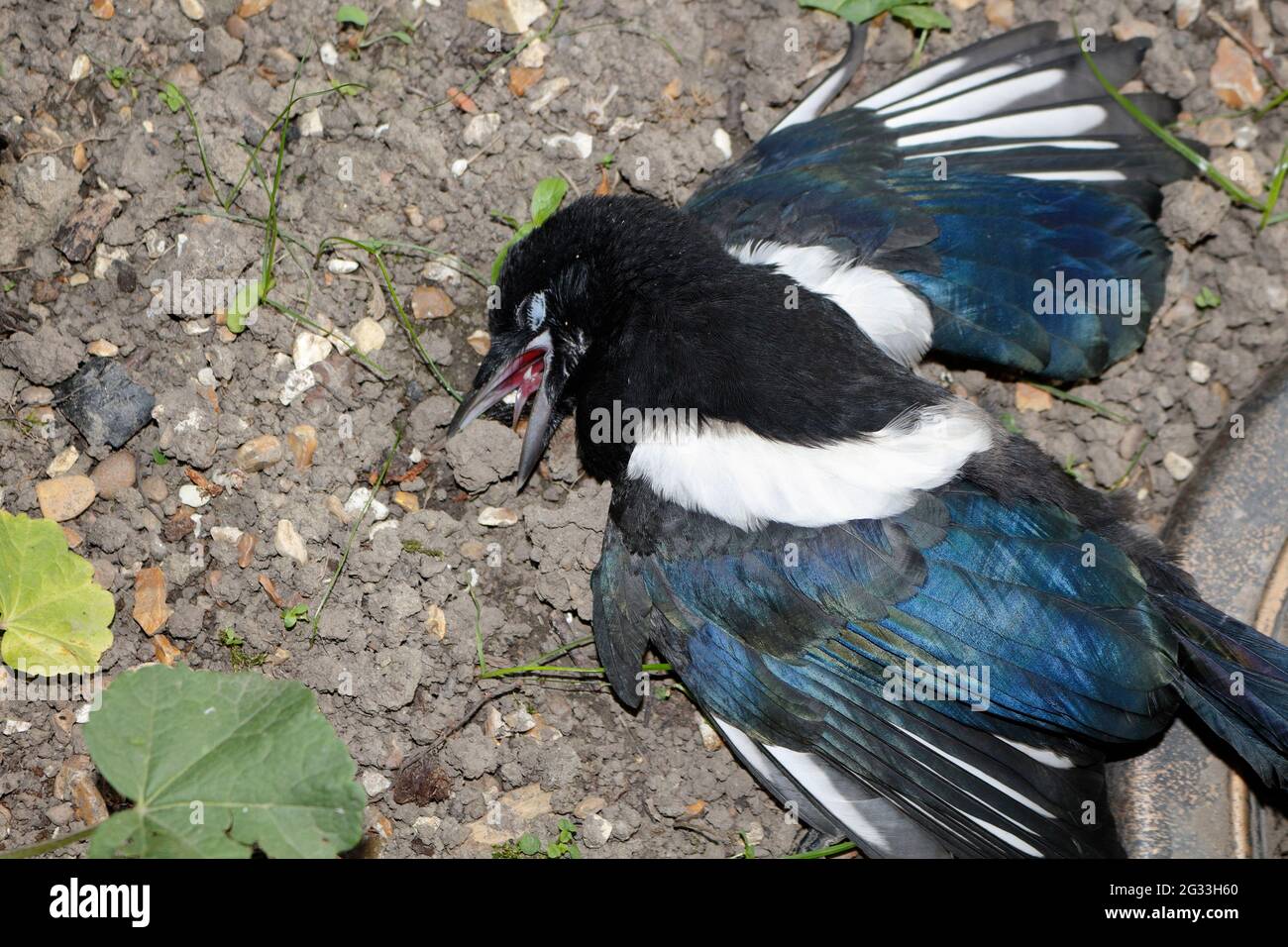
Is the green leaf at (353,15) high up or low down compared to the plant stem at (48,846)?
up

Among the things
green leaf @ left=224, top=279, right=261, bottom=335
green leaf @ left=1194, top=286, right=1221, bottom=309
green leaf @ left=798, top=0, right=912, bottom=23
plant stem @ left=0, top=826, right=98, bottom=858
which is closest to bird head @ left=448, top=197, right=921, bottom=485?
green leaf @ left=224, top=279, right=261, bottom=335

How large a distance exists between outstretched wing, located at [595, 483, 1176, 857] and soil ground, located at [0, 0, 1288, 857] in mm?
324

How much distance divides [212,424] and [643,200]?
1075mm

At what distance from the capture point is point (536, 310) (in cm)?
267

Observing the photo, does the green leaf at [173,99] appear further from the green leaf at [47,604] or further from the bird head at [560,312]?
the green leaf at [47,604]

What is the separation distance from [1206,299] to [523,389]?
1.71 metres

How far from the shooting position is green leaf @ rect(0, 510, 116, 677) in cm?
241

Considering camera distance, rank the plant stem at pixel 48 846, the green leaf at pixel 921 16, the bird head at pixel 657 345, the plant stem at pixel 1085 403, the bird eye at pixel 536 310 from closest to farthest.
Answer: the plant stem at pixel 48 846, the bird head at pixel 657 345, the bird eye at pixel 536 310, the plant stem at pixel 1085 403, the green leaf at pixel 921 16

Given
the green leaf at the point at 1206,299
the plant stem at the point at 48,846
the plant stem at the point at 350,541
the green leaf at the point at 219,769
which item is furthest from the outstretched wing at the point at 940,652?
the plant stem at the point at 48,846

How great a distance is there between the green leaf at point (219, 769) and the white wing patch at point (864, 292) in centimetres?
137

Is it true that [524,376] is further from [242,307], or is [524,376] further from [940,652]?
[940,652]

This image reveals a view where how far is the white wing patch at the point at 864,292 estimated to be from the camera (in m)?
2.61

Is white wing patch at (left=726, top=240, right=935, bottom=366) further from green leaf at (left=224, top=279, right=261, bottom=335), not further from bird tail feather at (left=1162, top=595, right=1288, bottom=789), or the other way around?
green leaf at (left=224, top=279, right=261, bottom=335)

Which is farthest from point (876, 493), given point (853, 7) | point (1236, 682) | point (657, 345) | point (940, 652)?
point (853, 7)
